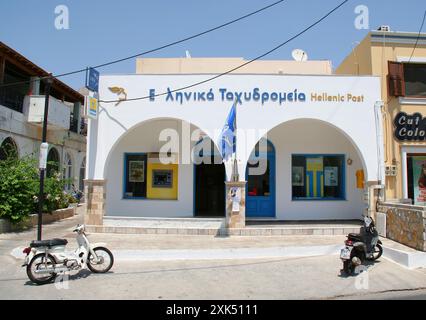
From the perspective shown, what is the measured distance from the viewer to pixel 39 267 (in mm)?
6594

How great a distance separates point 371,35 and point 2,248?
13948 millimetres

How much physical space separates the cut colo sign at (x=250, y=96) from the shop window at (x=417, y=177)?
3688 millimetres

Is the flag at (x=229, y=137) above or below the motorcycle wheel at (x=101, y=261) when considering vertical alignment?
above

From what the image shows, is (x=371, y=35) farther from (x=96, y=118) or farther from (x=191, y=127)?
(x=96, y=118)

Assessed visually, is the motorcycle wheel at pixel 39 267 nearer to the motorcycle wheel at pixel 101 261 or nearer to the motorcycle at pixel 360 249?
the motorcycle wheel at pixel 101 261

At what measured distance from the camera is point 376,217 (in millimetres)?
11328

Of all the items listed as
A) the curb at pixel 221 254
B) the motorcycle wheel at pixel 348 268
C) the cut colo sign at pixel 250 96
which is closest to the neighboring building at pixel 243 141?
the cut colo sign at pixel 250 96

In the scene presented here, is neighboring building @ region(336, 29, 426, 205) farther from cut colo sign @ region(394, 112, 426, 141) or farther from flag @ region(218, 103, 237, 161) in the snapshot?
flag @ region(218, 103, 237, 161)

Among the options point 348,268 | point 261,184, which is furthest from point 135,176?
point 348,268

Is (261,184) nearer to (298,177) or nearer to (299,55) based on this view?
(298,177)

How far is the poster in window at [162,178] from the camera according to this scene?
527 inches

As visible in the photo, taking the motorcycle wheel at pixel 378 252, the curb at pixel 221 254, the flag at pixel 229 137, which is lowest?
the curb at pixel 221 254

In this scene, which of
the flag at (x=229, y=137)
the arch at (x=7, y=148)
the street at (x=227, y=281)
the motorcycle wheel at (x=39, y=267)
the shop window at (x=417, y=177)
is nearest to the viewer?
the street at (x=227, y=281)
